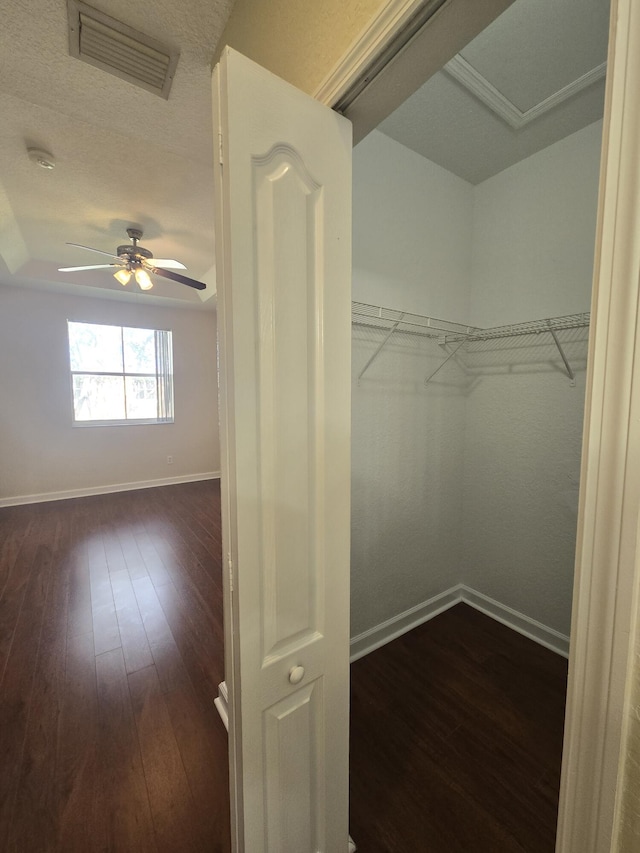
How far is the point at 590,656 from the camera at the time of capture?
0.40m

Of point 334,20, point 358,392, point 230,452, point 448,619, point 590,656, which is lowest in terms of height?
point 448,619

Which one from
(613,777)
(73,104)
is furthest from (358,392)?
(73,104)

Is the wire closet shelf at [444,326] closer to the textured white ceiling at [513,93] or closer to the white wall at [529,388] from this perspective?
the white wall at [529,388]

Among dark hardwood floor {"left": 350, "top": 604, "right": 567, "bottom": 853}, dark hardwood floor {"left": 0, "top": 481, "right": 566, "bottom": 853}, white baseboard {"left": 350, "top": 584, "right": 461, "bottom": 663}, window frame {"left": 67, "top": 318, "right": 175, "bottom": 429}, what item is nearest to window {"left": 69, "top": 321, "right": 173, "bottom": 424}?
window frame {"left": 67, "top": 318, "right": 175, "bottom": 429}

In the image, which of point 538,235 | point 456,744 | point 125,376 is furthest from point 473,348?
point 125,376

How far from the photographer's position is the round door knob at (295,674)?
2.71ft

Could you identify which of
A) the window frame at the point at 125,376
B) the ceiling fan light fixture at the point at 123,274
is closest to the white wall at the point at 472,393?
the ceiling fan light fixture at the point at 123,274

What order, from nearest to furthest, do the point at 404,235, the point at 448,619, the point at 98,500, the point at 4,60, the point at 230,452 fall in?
1. the point at 230,452
2. the point at 4,60
3. the point at 404,235
4. the point at 448,619
5. the point at 98,500

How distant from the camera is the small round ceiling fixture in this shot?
1.93 m

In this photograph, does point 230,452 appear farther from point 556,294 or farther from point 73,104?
point 556,294

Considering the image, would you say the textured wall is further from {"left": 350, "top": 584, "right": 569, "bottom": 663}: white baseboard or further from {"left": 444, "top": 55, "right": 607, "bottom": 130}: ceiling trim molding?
{"left": 444, "top": 55, "right": 607, "bottom": 130}: ceiling trim molding

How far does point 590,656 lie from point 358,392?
1.42 m

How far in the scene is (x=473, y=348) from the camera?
7.16 ft

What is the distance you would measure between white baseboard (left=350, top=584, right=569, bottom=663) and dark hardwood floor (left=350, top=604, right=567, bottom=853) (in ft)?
0.16
